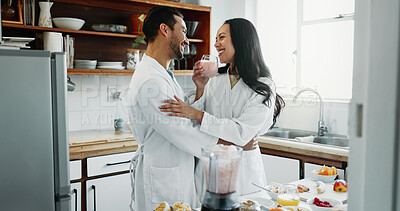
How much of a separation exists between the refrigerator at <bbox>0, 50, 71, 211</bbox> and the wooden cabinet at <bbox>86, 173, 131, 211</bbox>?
106 cm

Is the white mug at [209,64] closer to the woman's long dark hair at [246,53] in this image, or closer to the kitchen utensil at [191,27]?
the woman's long dark hair at [246,53]

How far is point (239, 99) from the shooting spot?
2008 millimetres

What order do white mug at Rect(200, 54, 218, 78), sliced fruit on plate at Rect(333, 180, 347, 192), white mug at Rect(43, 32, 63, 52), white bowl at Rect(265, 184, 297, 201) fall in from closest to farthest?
1. white bowl at Rect(265, 184, 297, 201)
2. sliced fruit on plate at Rect(333, 180, 347, 192)
3. white mug at Rect(200, 54, 218, 78)
4. white mug at Rect(43, 32, 63, 52)

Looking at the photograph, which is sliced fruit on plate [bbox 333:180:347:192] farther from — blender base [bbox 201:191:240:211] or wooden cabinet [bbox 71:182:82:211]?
wooden cabinet [bbox 71:182:82:211]

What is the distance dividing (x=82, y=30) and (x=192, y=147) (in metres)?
1.89

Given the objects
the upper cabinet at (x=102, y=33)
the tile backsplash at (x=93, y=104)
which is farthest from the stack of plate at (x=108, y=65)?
the tile backsplash at (x=93, y=104)

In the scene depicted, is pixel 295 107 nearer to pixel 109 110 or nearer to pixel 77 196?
pixel 109 110

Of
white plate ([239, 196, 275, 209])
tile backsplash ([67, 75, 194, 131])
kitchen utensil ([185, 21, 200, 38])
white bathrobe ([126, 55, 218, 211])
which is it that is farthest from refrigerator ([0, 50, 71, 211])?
kitchen utensil ([185, 21, 200, 38])

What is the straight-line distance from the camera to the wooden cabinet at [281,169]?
282cm

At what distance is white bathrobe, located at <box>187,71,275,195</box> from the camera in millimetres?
1823

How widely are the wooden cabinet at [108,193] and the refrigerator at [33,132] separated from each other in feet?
3.47

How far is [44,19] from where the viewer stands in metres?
2.83

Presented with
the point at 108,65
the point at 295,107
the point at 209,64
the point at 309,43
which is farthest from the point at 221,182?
the point at 309,43

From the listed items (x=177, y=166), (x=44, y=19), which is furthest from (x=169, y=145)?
(x=44, y=19)
